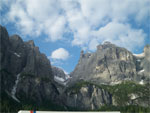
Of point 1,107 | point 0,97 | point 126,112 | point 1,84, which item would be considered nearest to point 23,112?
point 1,107

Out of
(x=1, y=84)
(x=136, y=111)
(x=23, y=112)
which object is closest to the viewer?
(x=23, y=112)

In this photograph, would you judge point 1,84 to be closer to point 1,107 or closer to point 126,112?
point 1,107

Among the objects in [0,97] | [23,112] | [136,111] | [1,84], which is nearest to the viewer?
[23,112]

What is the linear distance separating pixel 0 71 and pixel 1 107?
2753 inches

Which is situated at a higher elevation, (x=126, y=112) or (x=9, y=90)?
(x=9, y=90)

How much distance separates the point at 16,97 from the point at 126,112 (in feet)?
366

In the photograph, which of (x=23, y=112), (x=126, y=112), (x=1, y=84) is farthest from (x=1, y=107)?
(x=23, y=112)

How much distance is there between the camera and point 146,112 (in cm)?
12975

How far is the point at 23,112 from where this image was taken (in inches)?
852

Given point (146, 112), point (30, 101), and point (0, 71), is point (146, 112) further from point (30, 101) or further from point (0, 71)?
point (0, 71)

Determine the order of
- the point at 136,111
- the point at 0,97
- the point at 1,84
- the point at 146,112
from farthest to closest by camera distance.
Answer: the point at 1,84 → the point at 0,97 → the point at 136,111 → the point at 146,112

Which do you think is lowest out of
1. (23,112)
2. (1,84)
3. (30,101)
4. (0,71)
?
(23,112)

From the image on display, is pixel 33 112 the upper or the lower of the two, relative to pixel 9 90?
lower

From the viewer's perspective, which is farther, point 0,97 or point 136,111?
point 0,97
